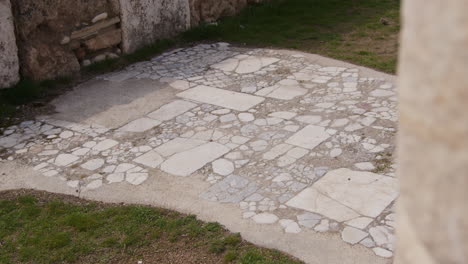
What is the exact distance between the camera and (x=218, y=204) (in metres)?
5.34

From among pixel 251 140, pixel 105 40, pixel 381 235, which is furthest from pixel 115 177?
pixel 105 40

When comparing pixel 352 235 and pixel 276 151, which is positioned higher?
pixel 276 151

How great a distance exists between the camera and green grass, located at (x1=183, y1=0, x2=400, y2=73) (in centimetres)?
896

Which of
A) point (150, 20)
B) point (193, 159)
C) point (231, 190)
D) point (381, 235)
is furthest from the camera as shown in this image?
point (150, 20)

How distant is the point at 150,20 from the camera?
9.30 metres

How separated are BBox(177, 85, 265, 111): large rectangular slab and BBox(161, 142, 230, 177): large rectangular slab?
103 centimetres

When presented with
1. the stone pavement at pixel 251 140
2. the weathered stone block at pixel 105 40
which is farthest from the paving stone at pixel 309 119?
the weathered stone block at pixel 105 40

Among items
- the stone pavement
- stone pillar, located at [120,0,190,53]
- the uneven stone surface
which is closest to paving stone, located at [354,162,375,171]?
the stone pavement

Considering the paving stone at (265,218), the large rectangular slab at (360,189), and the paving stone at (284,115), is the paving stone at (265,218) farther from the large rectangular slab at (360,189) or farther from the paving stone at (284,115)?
the paving stone at (284,115)

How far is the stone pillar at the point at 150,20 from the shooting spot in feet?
29.5

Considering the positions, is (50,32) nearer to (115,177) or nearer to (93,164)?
(93,164)

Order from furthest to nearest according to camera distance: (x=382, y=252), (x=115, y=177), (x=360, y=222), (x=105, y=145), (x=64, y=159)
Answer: (x=105, y=145), (x=64, y=159), (x=115, y=177), (x=360, y=222), (x=382, y=252)

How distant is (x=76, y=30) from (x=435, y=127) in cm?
732

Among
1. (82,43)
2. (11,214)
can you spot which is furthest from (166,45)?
(11,214)
